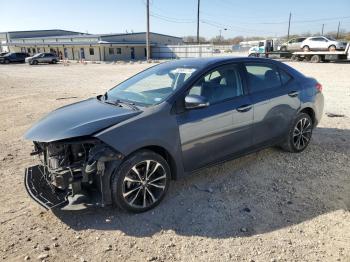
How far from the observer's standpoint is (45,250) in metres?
3.22

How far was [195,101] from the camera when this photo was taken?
385 centimetres

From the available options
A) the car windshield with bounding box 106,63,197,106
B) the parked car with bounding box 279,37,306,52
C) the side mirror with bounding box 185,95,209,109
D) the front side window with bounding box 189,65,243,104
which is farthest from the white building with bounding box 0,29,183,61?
the side mirror with bounding box 185,95,209,109

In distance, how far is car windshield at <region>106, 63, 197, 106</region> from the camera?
163 inches

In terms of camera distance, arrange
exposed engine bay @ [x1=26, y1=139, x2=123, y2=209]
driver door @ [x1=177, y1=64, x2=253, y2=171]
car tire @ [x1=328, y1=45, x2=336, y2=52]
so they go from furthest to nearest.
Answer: car tire @ [x1=328, y1=45, x2=336, y2=52]
driver door @ [x1=177, y1=64, x2=253, y2=171]
exposed engine bay @ [x1=26, y1=139, x2=123, y2=209]

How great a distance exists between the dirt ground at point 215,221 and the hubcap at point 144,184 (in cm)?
17

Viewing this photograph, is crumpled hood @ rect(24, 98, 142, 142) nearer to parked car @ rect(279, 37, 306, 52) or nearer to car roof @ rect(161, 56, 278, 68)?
car roof @ rect(161, 56, 278, 68)

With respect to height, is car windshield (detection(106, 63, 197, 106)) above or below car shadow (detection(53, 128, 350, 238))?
above

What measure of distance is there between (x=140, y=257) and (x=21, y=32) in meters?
85.1

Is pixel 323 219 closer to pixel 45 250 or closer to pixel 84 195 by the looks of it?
pixel 84 195

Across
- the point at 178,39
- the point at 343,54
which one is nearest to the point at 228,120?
the point at 343,54

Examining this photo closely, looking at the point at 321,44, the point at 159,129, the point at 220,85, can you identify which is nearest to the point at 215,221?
the point at 159,129

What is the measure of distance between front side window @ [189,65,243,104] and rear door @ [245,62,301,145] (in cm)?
24

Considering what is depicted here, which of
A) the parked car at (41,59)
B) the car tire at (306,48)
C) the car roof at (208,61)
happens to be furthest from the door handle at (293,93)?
the parked car at (41,59)

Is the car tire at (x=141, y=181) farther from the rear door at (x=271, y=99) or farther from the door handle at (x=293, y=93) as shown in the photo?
the door handle at (x=293, y=93)
